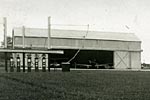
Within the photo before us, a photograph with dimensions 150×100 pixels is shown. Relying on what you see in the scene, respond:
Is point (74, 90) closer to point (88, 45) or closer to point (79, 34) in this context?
point (88, 45)

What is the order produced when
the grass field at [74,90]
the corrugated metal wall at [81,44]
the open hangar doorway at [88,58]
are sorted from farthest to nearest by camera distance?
the open hangar doorway at [88,58] < the corrugated metal wall at [81,44] < the grass field at [74,90]

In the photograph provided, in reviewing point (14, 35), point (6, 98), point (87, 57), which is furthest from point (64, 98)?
point (87, 57)

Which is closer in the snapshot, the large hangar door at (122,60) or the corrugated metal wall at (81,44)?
the corrugated metal wall at (81,44)

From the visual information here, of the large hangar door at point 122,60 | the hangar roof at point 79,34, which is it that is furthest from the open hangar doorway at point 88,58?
the hangar roof at point 79,34

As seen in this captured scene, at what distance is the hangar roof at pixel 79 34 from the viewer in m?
50.1

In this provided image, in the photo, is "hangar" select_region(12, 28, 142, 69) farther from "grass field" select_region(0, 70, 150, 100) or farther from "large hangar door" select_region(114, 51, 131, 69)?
"grass field" select_region(0, 70, 150, 100)

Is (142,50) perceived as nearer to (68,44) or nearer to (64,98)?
(68,44)

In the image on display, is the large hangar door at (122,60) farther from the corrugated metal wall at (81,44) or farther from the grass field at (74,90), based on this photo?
the grass field at (74,90)

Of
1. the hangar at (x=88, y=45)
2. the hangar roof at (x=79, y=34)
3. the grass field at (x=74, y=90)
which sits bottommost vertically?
the grass field at (x=74, y=90)

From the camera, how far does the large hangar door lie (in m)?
52.9

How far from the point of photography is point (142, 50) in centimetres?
5531

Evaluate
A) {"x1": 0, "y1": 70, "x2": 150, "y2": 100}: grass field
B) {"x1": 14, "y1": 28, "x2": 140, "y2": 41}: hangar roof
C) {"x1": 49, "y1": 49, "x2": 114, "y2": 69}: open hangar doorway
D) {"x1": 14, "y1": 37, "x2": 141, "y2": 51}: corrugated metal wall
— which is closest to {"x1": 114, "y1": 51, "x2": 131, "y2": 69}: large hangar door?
{"x1": 49, "y1": 49, "x2": 114, "y2": 69}: open hangar doorway

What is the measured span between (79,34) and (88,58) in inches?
156

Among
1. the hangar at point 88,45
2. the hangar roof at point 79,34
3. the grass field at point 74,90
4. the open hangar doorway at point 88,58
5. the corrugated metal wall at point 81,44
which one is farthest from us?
the open hangar doorway at point 88,58
